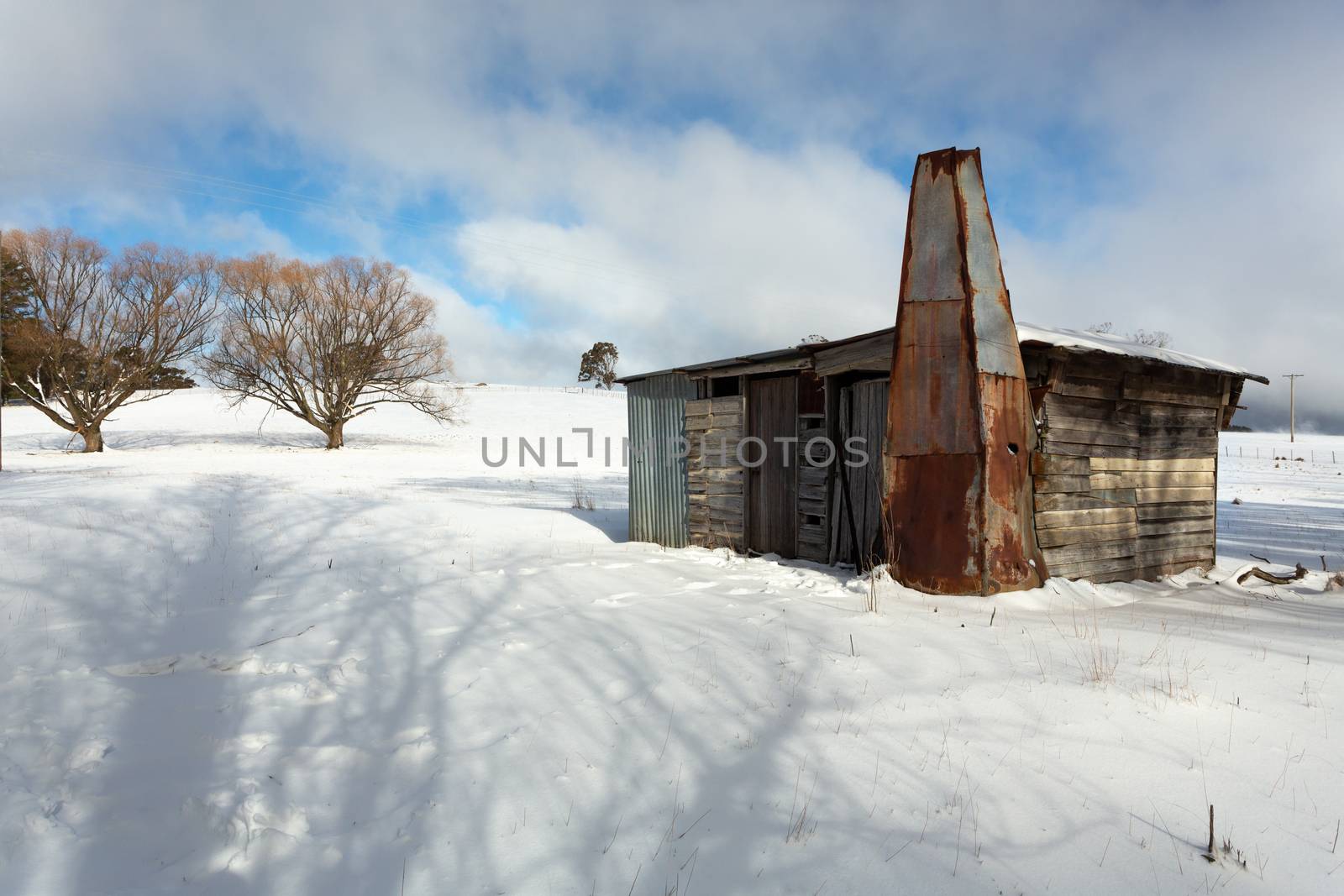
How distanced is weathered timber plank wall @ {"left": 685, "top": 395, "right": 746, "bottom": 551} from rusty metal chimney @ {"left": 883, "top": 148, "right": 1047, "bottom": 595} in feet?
11.9

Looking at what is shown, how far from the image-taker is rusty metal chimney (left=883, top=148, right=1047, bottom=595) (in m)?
6.61

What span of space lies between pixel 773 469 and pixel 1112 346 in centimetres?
456

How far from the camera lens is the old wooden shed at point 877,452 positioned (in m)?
7.80

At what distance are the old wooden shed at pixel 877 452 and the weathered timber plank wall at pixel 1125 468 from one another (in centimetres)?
2

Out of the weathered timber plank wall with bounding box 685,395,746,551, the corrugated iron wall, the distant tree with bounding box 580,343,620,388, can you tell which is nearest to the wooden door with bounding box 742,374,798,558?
the weathered timber plank wall with bounding box 685,395,746,551

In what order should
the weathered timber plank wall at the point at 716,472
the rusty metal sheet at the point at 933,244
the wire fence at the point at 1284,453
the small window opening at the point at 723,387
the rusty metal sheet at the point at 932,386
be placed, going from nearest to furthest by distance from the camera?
the rusty metal sheet at the point at 932,386, the rusty metal sheet at the point at 933,244, the weathered timber plank wall at the point at 716,472, the small window opening at the point at 723,387, the wire fence at the point at 1284,453

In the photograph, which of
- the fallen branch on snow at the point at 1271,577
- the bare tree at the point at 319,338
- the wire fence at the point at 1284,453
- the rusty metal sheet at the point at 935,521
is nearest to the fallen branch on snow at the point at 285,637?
the rusty metal sheet at the point at 935,521

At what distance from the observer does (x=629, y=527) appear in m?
12.1

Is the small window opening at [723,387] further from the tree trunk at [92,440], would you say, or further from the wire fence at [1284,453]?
the wire fence at [1284,453]

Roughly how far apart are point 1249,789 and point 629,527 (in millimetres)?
9584

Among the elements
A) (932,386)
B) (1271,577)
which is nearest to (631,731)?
(932,386)

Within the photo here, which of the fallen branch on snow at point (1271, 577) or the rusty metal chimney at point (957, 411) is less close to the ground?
the rusty metal chimney at point (957, 411)

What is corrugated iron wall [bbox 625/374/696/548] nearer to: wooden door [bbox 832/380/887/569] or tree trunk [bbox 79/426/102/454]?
wooden door [bbox 832/380/887/569]

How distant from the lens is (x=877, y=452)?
28.6ft
